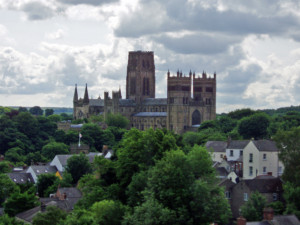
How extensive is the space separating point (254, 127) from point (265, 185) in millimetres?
86117

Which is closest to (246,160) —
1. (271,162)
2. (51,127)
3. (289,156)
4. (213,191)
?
(271,162)

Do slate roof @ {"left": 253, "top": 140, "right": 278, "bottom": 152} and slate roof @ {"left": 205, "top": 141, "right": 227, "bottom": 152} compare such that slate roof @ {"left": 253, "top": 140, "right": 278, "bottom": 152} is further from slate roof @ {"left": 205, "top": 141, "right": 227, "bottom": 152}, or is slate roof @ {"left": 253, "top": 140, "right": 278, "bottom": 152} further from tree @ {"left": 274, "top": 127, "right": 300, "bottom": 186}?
slate roof @ {"left": 205, "top": 141, "right": 227, "bottom": 152}

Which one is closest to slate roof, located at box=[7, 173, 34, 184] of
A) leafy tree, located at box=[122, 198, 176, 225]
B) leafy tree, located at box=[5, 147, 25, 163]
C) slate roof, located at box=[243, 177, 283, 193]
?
leafy tree, located at box=[5, 147, 25, 163]

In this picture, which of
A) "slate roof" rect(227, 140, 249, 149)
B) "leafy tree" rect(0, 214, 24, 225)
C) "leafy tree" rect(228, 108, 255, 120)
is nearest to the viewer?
"leafy tree" rect(0, 214, 24, 225)

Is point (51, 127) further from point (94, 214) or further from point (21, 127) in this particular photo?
point (94, 214)

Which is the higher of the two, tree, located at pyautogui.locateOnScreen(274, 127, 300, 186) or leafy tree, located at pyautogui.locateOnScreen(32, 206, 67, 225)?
tree, located at pyautogui.locateOnScreen(274, 127, 300, 186)

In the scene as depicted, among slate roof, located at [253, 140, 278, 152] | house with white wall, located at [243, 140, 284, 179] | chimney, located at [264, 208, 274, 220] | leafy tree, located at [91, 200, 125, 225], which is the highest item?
slate roof, located at [253, 140, 278, 152]

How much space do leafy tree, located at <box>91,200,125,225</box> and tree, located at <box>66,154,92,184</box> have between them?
141ft

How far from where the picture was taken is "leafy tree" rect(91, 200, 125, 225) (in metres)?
59.2

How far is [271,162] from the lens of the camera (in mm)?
80562

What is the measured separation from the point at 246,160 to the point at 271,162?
2.94 meters

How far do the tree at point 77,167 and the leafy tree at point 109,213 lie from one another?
42913 mm

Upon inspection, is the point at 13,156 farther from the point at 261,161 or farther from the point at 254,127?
the point at 261,161

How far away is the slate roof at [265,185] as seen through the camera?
68500mm
